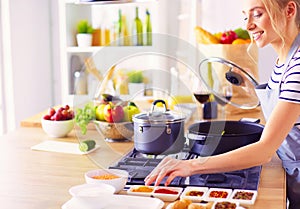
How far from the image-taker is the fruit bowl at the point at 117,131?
1912 millimetres

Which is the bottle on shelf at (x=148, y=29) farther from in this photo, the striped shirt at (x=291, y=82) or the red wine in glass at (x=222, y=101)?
the striped shirt at (x=291, y=82)

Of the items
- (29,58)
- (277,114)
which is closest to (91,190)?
(277,114)

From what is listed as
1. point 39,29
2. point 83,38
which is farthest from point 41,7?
point 83,38

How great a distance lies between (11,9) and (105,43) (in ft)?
2.37

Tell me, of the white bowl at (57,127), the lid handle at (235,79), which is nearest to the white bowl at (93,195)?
the white bowl at (57,127)

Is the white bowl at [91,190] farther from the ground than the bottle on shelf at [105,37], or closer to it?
closer to it

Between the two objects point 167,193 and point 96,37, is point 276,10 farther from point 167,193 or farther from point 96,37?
point 96,37

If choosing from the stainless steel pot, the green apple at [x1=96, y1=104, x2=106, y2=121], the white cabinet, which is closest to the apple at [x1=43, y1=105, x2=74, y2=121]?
the green apple at [x1=96, y1=104, x2=106, y2=121]

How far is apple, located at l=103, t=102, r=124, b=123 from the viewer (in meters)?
1.91

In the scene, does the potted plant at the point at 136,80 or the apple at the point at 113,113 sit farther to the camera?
the potted plant at the point at 136,80

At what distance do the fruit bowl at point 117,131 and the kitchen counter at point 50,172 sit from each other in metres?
0.03

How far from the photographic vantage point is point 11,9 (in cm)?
358

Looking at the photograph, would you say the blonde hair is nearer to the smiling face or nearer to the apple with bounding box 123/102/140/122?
the smiling face

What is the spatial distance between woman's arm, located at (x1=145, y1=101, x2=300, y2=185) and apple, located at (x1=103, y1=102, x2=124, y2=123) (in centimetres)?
53
